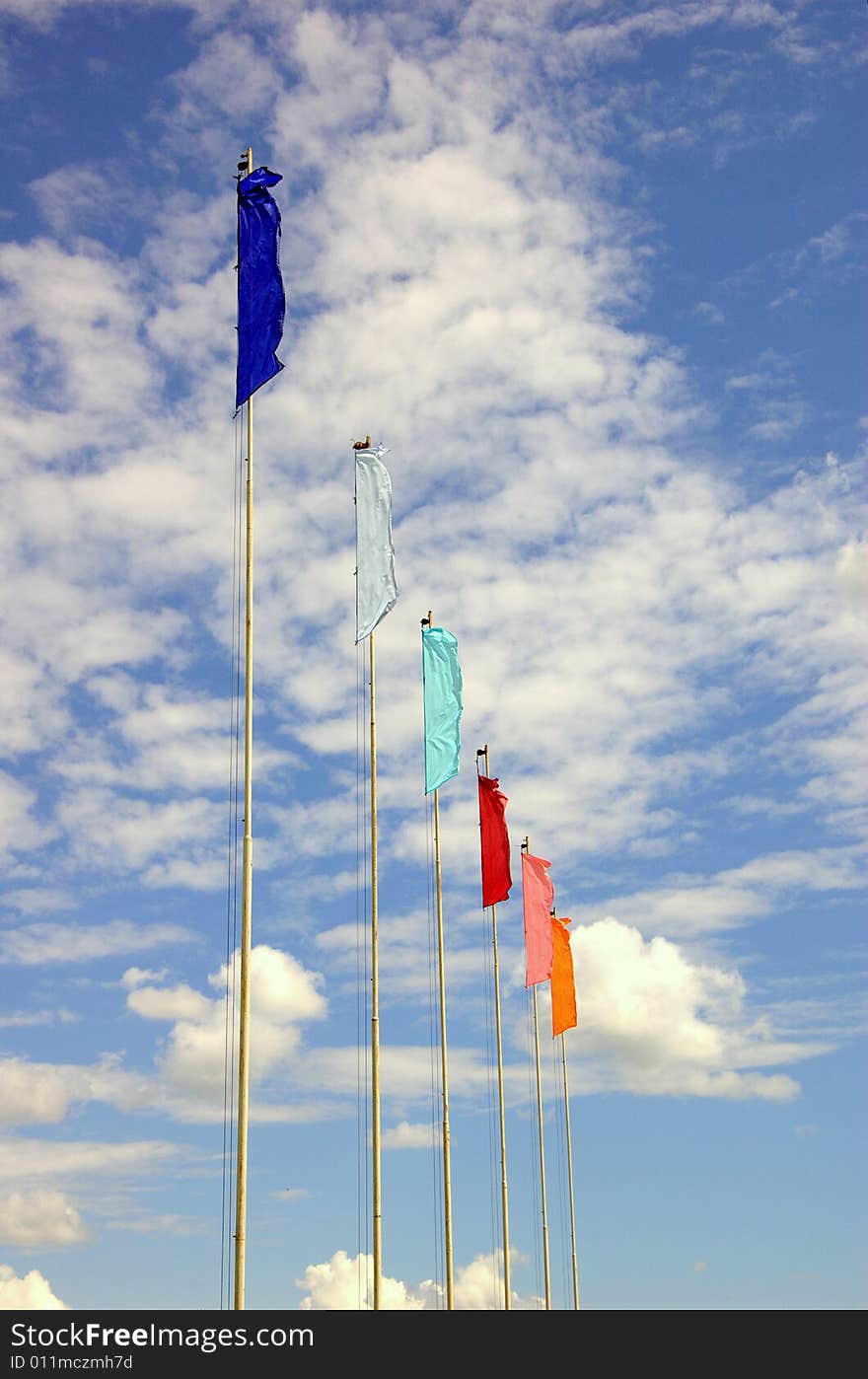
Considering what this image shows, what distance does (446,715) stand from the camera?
163 ft

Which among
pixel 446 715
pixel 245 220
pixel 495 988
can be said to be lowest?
pixel 495 988

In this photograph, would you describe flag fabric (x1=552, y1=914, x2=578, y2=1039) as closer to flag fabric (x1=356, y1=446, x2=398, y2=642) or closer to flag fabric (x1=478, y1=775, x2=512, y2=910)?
flag fabric (x1=478, y1=775, x2=512, y2=910)

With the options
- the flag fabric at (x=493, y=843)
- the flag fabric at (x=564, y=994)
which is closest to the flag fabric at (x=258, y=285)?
the flag fabric at (x=493, y=843)

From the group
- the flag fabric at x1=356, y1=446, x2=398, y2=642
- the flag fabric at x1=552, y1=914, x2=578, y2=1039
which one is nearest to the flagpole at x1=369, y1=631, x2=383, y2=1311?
the flag fabric at x1=356, y1=446, x2=398, y2=642

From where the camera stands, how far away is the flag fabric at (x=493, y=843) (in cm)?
5462

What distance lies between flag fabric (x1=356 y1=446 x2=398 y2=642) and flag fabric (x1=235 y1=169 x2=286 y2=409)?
27.8ft

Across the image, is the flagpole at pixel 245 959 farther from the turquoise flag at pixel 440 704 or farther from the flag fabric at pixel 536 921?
the flag fabric at pixel 536 921

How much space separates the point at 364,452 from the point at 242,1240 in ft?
76.4

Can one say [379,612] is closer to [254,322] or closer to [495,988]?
[254,322]

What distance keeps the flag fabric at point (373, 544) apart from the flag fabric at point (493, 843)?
50.2 ft

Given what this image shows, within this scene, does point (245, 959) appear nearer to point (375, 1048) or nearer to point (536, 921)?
point (375, 1048)
